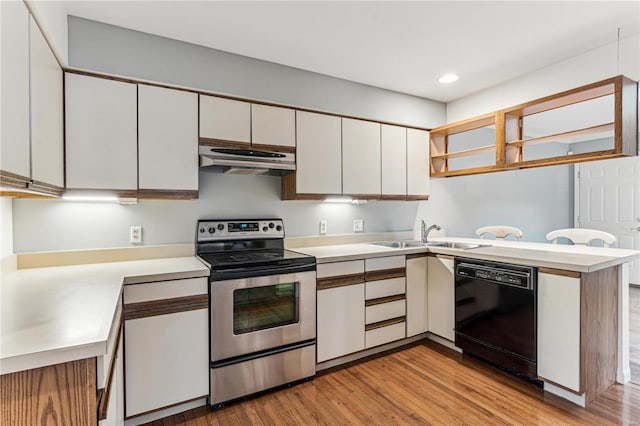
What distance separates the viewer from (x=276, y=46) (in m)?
2.52

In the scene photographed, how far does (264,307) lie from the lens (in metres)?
2.26

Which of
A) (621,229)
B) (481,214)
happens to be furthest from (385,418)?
(621,229)

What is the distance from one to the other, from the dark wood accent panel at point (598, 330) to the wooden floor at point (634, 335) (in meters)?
0.35

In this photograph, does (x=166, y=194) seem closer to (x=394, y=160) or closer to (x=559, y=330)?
(x=394, y=160)

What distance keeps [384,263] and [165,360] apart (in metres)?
1.75

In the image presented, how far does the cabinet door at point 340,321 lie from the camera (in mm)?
2504

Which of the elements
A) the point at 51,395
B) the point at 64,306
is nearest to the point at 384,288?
the point at 64,306

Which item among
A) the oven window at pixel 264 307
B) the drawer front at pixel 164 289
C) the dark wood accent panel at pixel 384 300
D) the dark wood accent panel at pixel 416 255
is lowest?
the dark wood accent panel at pixel 384 300

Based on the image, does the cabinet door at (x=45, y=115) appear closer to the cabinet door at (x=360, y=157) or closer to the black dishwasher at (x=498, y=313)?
the cabinet door at (x=360, y=157)

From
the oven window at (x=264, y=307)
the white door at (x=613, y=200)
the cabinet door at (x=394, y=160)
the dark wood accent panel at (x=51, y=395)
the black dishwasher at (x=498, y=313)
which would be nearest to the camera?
the dark wood accent panel at (x=51, y=395)

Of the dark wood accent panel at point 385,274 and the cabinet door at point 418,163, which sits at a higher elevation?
the cabinet door at point 418,163

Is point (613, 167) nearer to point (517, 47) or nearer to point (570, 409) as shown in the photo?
point (517, 47)

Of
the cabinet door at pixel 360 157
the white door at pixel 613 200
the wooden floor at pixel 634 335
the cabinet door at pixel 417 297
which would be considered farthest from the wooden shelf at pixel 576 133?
the white door at pixel 613 200

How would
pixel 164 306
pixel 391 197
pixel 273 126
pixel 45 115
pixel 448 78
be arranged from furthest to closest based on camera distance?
1. pixel 391 197
2. pixel 448 78
3. pixel 273 126
4. pixel 164 306
5. pixel 45 115
